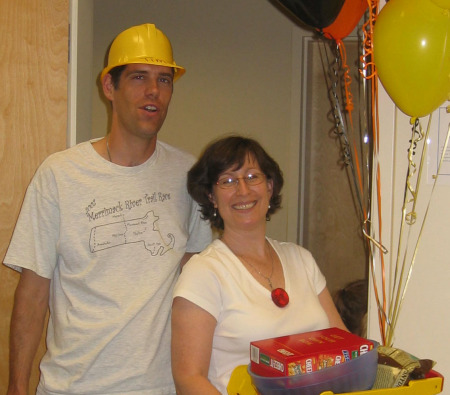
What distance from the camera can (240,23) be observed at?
352 centimetres

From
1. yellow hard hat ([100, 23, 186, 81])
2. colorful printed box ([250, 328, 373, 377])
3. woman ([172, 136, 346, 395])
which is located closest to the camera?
colorful printed box ([250, 328, 373, 377])

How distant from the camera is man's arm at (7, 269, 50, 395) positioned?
1.46 meters

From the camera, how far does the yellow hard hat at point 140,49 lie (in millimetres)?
1499

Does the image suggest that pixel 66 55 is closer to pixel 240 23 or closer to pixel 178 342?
pixel 178 342

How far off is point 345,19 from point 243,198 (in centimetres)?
58

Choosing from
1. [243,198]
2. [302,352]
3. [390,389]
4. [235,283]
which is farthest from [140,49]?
[390,389]

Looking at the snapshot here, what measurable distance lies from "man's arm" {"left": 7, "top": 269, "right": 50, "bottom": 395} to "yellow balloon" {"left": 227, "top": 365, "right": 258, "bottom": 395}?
23.1 inches

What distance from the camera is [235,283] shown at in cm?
130

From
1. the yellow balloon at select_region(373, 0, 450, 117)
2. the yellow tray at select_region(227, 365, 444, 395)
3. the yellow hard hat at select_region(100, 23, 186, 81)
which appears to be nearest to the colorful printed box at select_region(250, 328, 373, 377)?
A: the yellow tray at select_region(227, 365, 444, 395)

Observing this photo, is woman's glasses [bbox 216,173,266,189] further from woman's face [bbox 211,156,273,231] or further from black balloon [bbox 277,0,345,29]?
black balloon [bbox 277,0,345,29]

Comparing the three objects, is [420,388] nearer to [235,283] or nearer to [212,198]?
[235,283]

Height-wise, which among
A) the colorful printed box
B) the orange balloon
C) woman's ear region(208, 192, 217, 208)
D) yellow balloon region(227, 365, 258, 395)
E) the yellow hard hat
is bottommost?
yellow balloon region(227, 365, 258, 395)

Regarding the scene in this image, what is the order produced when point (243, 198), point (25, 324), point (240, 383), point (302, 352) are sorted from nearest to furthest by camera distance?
1. point (302, 352)
2. point (240, 383)
3. point (243, 198)
4. point (25, 324)

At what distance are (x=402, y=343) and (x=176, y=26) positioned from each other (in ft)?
8.44
